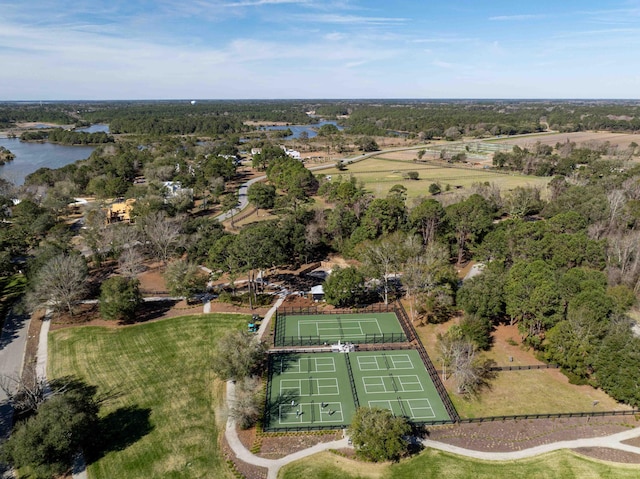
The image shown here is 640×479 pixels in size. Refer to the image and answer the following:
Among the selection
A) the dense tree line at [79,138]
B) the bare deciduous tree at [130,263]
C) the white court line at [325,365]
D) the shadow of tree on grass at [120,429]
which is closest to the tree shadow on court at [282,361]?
the white court line at [325,365]

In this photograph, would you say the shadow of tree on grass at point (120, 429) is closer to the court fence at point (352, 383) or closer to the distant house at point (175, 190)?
the court fence at point (352, 383)

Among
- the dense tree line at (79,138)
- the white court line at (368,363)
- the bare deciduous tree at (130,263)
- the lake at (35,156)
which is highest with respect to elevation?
the dense tree line at (79,138)

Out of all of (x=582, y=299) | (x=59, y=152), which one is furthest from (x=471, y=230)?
(x=59, y=152)

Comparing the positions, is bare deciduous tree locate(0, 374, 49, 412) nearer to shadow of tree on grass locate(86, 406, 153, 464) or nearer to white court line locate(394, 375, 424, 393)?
shadow of tree on grass locate(86, 406, 153, 464)

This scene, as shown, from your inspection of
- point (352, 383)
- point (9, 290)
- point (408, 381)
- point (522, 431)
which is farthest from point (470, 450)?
point (9, 290)

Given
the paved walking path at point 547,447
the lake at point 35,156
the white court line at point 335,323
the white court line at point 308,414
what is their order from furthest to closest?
the lake at point 35,156 → the white court line at point 335,323 → the white court line at point 308,414 → the paved walking path at point 547,447

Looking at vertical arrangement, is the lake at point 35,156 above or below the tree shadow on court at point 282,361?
above

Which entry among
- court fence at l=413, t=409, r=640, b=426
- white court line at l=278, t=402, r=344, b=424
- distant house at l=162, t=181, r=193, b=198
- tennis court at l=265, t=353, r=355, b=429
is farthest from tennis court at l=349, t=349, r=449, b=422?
distant house at l=162, t=181, r=193, b=198
